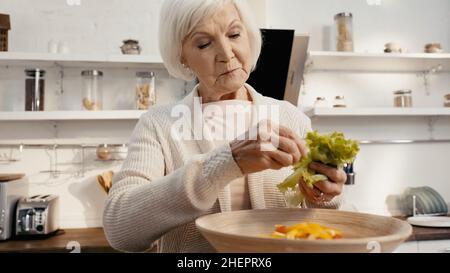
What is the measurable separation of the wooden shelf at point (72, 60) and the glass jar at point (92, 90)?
0.06m

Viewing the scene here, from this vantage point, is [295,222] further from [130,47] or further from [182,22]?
[130,47]

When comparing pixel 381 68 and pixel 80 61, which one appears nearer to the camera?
pixel 80 61

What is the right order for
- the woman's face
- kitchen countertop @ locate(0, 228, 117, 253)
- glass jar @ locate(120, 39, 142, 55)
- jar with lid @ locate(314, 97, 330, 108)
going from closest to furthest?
the woman's face, kitchen countertop @ locate(0, 228, 117, 253), glass jar @ locate(120, 39, 142, 55), jar with lid @ locate(314, 97, 330, 108)

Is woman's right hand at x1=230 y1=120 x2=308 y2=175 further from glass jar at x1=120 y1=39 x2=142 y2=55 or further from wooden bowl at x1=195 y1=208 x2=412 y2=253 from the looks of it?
glass jar at x1=120 y1=39 x2=142 y2=55

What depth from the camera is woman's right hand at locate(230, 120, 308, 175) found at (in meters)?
0.52

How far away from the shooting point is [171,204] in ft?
1.90

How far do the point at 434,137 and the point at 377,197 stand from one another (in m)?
0.48

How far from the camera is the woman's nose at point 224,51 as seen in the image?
0.72 meters

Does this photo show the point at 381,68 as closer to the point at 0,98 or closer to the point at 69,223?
the point at 69,223

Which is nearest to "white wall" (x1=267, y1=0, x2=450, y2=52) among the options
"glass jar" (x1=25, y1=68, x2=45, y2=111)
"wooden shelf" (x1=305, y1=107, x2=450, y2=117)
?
"wooden shelf" (x1=305, y1=107, x2=450, y2=117)

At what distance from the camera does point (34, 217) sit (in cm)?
159

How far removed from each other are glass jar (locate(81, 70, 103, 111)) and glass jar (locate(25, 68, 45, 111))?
7.5 inches
